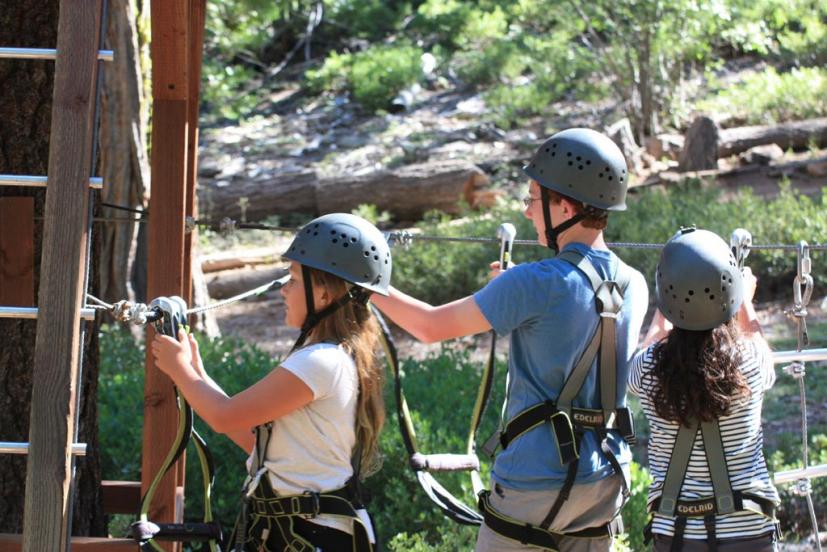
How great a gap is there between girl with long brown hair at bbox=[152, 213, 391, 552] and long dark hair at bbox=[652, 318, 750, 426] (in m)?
0.80

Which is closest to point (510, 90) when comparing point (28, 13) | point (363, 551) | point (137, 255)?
point (137, 255)

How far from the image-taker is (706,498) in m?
3.20

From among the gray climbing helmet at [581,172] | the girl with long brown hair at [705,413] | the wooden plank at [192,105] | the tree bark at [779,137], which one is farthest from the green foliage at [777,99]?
the girl with long brown hair at [705,413]

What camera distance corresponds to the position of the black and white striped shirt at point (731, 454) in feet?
10.5

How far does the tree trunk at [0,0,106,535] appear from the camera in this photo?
4309mm

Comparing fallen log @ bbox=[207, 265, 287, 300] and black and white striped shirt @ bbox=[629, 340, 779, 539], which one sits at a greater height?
fallen log @ bbox=[207, 265, 287, 300]

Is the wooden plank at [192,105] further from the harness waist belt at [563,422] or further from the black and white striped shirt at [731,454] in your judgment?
the black and white striped shirt at [731,454]

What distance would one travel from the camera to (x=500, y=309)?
321cm

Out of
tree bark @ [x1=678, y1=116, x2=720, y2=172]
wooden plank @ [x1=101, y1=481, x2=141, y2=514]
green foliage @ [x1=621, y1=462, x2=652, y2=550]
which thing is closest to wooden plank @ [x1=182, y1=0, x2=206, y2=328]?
wooden plank @ [x1=101, y1=481, x2=141, y2=514]

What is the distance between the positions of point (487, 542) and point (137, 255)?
25.5ft

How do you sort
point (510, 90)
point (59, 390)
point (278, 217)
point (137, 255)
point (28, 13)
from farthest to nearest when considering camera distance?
1. point (510, 90)
2. point (278, 217)
3. point (137, 255)
4. point (28, 13)
5. point (59, 390)

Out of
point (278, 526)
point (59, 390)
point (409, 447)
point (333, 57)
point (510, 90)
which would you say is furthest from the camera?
point (333, 57)

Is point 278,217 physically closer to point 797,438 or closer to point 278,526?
point 797,438

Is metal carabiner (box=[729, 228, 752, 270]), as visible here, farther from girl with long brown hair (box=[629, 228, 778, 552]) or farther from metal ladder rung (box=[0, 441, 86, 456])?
metal ladder rung (box=[0, 441, 86, 456])
